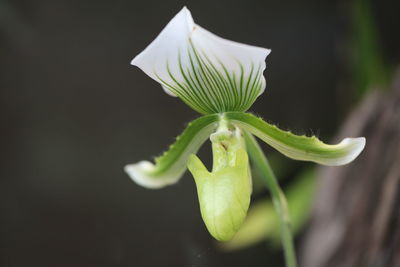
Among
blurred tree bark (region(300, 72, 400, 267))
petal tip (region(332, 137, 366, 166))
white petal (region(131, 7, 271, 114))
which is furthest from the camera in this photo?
blurred tree bark (region(300, 72, 400, 267))

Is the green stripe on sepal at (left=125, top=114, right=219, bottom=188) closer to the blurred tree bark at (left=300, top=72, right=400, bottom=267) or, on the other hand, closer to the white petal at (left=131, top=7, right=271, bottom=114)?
the white petal at (left=131, top=7, right=271, bottom=114)

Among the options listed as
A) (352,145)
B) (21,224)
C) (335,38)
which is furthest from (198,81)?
(335,38)

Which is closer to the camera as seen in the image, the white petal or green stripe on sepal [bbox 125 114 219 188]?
the white petal

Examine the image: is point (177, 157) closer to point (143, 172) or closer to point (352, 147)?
point (143, 172)

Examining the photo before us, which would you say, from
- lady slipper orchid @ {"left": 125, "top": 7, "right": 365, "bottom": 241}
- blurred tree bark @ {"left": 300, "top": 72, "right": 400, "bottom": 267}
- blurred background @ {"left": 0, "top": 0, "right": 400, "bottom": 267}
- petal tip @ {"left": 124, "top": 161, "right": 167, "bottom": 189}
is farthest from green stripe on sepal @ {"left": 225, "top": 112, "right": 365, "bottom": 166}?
blurred background @ {"left": 0, "top": 0, "right": 400, "bottom": 267}

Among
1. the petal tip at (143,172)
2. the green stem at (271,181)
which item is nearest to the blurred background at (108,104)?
the petal tip at (143,172)

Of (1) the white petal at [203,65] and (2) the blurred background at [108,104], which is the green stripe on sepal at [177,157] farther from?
(2) the blurred background at [108,104]

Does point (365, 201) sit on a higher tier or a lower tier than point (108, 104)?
lower

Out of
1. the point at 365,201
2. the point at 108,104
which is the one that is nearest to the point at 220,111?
the point at 365,201
